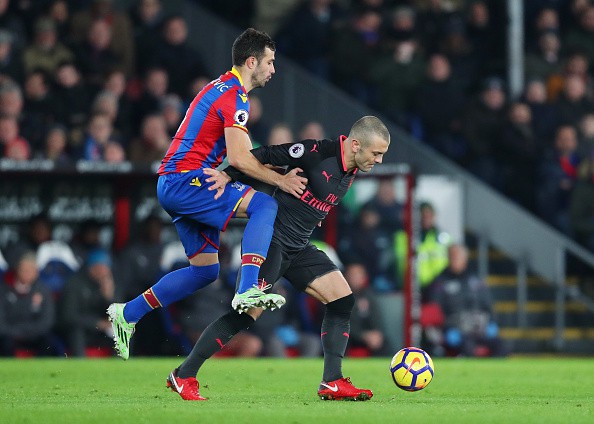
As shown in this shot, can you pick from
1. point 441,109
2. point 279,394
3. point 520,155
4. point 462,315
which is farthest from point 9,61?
point 279,394

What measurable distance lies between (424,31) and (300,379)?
392 inches

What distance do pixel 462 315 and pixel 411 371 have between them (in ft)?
25.9

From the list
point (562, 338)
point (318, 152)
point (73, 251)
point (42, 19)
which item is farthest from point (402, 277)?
point (318, 152)

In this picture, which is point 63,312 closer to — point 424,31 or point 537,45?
point 424,31

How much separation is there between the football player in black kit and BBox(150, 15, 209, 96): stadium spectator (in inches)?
359

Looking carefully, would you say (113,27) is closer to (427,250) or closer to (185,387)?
(427,250)

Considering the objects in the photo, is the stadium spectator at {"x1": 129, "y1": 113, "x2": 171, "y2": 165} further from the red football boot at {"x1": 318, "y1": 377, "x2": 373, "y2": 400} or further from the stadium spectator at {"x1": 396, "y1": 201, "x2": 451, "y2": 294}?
the red football boot at {"x1": 318, "y1": 377, "x2": 373, "y2": 400}

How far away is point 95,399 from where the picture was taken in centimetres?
908

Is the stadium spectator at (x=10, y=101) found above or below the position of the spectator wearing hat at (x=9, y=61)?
below

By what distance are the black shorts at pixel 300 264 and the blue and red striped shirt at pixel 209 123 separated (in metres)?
0.82

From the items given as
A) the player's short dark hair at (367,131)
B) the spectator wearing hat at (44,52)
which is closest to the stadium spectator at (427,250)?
the spectator wearing hat at (44,52)

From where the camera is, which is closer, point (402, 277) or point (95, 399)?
point (95, 399)

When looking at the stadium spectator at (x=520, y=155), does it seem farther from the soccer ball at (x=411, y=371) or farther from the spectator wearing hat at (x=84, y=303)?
the soccer ball at (x=411, y=371)

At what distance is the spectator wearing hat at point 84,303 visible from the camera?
1549 cm
